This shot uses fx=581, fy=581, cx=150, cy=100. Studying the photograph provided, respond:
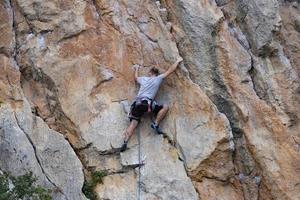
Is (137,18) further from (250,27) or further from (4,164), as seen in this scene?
(4,164)

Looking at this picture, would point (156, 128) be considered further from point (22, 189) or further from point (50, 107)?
point (22, 189)

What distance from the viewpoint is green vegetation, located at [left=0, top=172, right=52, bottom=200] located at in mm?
12500

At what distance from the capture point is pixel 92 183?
1456cm

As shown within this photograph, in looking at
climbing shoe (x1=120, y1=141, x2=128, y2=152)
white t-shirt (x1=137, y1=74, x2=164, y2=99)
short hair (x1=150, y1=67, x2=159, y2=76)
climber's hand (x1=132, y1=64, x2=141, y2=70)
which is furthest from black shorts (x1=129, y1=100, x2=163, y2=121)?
climber's hand (x1=132, y1=64, x2=141, y2=70)

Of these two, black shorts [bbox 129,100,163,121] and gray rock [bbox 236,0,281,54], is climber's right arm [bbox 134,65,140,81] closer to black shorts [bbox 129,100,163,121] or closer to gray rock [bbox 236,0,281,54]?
black shorts [bbox 129,100,163,121]

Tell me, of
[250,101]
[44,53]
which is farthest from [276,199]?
[44,53]

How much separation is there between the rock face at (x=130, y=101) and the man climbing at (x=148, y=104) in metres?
0.28

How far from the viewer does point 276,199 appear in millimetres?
15109

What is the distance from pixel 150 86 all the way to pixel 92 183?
294 centimetres

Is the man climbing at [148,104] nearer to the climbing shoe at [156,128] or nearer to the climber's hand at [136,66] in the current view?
the climbing shoe at [156,128]

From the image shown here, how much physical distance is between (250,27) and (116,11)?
4572mm

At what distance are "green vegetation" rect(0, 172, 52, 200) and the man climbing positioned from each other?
2.88 meters

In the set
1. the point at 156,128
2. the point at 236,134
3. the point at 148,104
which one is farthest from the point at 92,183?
the point at 236,134

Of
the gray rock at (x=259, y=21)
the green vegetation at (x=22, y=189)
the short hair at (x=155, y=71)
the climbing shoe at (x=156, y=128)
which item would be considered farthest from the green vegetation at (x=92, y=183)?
the gray rock at (x=259, y=21)
